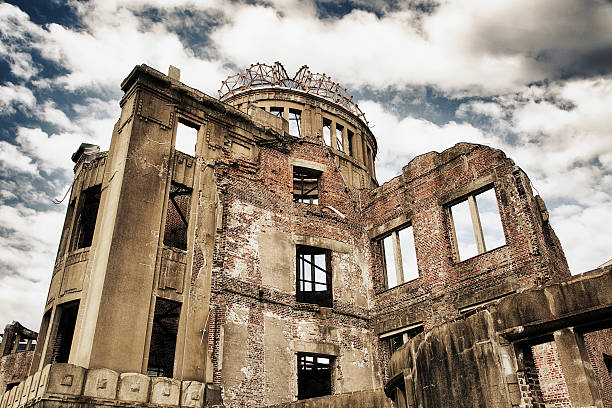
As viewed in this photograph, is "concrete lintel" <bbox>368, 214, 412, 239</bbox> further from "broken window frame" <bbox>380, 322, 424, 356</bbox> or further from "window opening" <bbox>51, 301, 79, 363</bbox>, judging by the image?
"window opening" <bbox>51, 301, 79, 363</bbox>

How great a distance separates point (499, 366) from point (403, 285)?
9.44 metres

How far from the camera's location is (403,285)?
14648mm

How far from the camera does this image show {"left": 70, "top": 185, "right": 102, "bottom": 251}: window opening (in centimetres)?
1350

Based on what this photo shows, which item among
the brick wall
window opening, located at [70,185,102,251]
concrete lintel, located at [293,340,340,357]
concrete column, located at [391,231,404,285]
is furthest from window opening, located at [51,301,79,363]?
the brick wall

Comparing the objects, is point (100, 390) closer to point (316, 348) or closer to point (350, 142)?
point (316, 348)

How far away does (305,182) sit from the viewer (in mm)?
20688

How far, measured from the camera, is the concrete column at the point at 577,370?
4.66m

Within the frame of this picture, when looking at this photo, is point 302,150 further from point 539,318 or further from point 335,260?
point 539,318

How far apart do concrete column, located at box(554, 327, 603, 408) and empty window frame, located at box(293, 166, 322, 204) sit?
12274mm

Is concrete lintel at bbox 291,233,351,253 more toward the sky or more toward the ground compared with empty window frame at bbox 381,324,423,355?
more toward the sky

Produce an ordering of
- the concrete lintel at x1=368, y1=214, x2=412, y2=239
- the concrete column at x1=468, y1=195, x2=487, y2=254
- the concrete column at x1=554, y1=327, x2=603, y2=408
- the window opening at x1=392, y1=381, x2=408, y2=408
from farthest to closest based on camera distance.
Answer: the concrete lintel at x1=368, y1=214, x2=412, y2=239, the concrete column at x1=468, y1=195, x2=487, y2=254, the window opening at x1=392, y1=381, x2=408, y2=408, the concrete column at x1=554, y1=327, x2=603, y2=408

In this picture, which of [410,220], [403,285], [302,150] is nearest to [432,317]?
[403,285]

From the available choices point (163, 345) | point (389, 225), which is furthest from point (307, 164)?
point (163, 345)

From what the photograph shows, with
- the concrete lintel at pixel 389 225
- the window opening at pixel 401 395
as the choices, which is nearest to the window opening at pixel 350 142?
the concrete lintel at pixel 389 225
